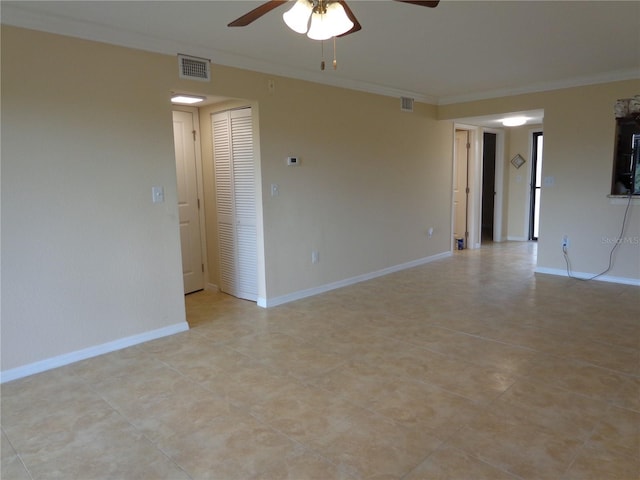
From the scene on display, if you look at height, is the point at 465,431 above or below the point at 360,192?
below

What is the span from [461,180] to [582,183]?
2.45 m

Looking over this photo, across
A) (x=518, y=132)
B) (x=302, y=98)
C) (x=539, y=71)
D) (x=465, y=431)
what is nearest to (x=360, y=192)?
(x=302, y=98)

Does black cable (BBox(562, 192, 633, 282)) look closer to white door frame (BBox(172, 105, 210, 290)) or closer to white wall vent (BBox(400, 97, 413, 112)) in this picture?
white wall vent (BBox(400, 97, 413, 112))

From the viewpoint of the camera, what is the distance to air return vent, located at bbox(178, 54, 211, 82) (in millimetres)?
3578

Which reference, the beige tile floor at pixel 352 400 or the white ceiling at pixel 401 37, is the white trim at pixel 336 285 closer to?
the beige tile floor at pixel 352 400

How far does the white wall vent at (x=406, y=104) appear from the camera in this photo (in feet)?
18.8

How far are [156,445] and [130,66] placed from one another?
2698 mm

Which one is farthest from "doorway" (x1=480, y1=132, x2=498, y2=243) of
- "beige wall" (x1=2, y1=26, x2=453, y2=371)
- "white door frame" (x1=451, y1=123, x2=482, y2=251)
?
"beige wall" (x1=2, y1=26, x2=453, y2=371)

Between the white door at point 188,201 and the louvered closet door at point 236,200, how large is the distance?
0.31 meters

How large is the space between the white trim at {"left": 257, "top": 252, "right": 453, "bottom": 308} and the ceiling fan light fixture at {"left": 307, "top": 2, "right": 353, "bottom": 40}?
2.93m

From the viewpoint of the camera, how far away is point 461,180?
755 cm

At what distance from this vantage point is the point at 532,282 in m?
5.22

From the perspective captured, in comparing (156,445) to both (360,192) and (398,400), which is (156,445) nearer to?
(398,400)

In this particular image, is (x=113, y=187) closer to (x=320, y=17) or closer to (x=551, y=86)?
(x=320, y=17)
